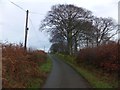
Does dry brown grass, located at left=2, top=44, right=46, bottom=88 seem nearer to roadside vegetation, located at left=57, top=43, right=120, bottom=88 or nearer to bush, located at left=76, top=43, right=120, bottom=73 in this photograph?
roadside vegetation, located at left=57, top=43, right=120, bottom=88


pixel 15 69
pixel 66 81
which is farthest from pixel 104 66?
pixel 15 69

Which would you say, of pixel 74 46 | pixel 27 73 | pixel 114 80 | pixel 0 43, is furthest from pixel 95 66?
pixel 74 46

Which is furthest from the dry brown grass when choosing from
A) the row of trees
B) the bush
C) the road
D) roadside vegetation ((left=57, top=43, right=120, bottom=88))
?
the row of trees

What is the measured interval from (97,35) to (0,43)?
206ft

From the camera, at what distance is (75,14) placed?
6825 cm

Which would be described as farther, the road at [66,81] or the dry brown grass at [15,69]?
the road at [66,81]

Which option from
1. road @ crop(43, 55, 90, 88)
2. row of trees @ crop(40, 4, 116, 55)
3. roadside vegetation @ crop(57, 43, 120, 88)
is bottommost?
road @ crop(43, 55, 90, 88)

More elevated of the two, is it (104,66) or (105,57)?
(105,57)

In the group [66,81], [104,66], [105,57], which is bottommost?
[66,81]

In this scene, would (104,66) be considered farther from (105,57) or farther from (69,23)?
(69,23)

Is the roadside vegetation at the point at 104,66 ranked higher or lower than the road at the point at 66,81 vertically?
higher

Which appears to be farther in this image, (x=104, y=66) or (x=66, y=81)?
(x=104, y=66)

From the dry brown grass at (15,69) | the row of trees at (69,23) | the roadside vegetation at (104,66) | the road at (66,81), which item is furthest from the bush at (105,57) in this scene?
the row of trees at (69,23)

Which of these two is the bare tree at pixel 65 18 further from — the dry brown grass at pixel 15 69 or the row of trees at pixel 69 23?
the dry brown grass at pixel 15 69
